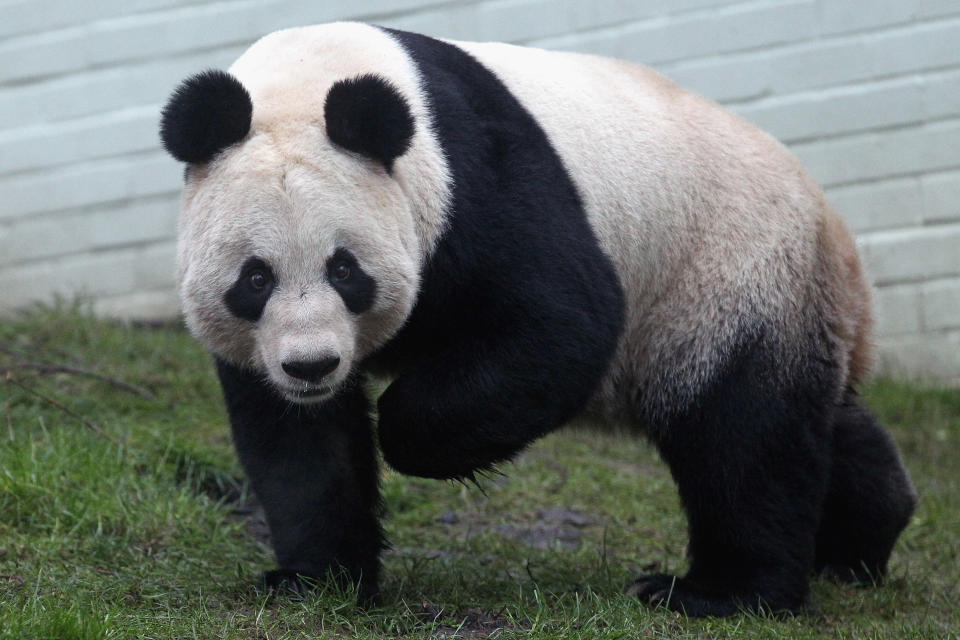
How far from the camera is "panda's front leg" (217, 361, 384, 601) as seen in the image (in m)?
4.52

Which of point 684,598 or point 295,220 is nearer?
point 295,220

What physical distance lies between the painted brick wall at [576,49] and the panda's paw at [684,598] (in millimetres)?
4385

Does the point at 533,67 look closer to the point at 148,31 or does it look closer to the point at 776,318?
the point at 776,318

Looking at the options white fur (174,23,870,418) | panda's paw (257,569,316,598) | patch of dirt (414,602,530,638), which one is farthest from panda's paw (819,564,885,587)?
panda's paw (257,569,316,598)

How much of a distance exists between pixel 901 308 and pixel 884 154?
1.05 metres

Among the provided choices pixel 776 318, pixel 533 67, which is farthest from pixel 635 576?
pixel 533 67

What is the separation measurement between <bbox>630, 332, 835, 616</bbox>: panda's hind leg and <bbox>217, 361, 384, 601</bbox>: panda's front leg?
45.0 inches

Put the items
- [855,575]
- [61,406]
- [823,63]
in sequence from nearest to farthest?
[855,575] < [61,406] < [823,63]

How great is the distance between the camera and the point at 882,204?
8.76 metres

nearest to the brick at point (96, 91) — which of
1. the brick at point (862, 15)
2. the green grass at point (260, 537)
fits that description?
the green grass at point (260, 537)

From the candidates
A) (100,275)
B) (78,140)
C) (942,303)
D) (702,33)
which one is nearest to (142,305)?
(100,275)

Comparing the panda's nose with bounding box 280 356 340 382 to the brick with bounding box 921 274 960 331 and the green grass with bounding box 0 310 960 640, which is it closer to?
the green grass with bounding box 0 310 960 640

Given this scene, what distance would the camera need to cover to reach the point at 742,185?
516cm

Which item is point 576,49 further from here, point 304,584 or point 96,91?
point 304,584
